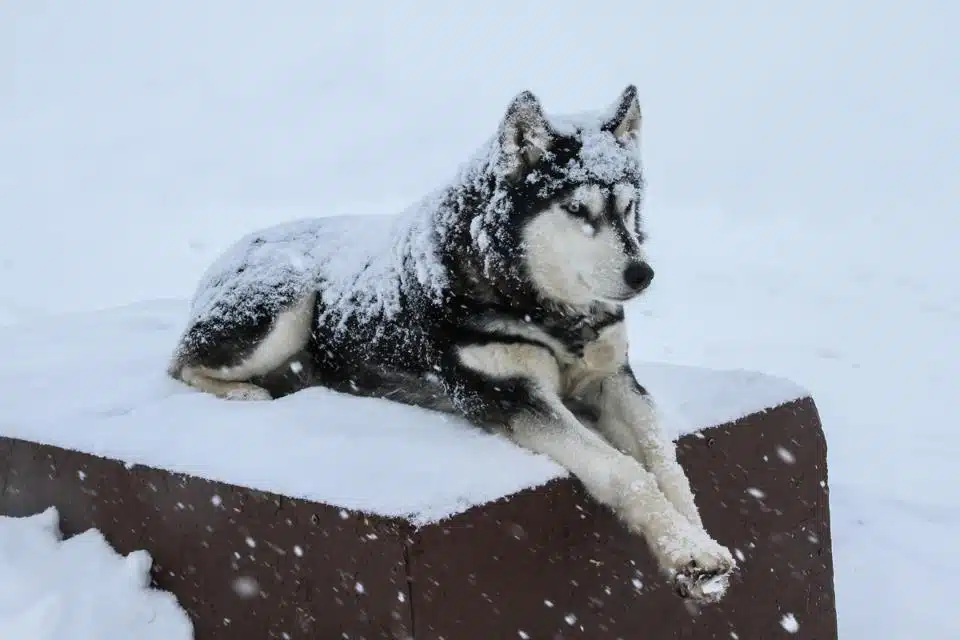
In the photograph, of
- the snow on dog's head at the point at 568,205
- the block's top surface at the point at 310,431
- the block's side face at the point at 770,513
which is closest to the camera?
the block's top surface at the point at 310,431

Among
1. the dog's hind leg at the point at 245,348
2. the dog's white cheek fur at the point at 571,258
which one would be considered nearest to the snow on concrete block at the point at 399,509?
the dog's hind leg at the point at 245,348

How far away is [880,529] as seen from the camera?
173 inches

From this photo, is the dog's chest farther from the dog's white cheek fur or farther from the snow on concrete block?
the snow on concrete block

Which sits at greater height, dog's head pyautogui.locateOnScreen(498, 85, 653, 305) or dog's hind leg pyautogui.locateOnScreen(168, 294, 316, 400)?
dog's head pyautogui.locateOnScreen(498, 85, 653, 305)

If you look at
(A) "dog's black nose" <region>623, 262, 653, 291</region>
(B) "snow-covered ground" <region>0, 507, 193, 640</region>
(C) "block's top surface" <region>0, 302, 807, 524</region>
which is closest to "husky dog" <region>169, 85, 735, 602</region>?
(A) "dog's black nose" <region>623, 262, 653, 291</region>

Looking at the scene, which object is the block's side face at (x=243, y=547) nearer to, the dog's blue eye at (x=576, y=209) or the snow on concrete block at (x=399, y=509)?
the snow on concrete block at (x=399, y=509)

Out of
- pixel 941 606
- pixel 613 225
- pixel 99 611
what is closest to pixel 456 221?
pixel 613 225

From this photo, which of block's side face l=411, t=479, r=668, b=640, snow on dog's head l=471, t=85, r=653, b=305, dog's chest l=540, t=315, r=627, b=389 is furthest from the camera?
dog's chest l=540, t=315, r=627, b=389

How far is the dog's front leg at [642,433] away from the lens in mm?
2582

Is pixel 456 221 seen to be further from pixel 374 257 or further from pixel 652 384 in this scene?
pixel 652 384

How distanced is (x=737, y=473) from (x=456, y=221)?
3.67 ft

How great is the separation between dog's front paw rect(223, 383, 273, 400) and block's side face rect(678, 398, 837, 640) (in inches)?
51.8

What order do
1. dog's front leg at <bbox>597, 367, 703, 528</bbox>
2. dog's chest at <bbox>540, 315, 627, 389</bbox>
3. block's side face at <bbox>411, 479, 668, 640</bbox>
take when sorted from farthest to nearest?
dog's chest at <bbox>540, 315, 627, 389</bbox> < dog's front leg at <bbox>597, 367, 703, 528</bbox> < block's side face at <bbox>411, 479, 668, 640</bbox>

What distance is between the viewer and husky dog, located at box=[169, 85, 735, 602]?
8.03 ft
